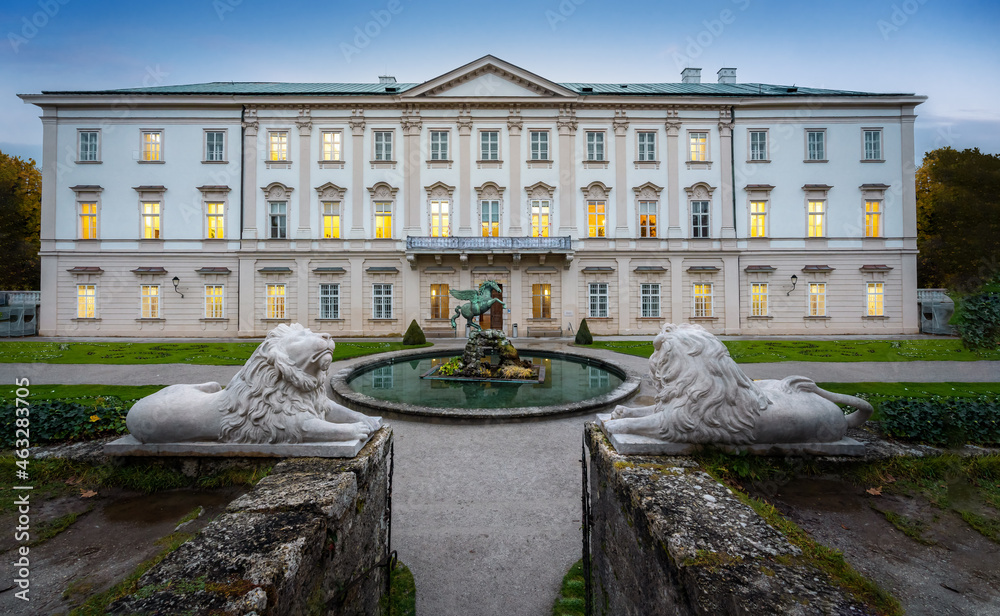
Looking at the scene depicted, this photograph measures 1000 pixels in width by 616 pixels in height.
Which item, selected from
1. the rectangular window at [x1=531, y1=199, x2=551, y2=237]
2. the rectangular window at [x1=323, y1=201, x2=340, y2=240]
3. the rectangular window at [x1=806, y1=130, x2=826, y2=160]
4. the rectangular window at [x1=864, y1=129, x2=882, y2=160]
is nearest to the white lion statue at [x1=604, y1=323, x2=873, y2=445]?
the rectangular window at [x1=531, y1=199, x2=551, y2=237]

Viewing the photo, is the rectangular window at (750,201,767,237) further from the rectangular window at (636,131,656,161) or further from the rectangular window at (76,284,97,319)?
the rectangular window at (76,284,97,319)

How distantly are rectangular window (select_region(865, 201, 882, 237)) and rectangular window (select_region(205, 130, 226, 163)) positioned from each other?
3757 cm

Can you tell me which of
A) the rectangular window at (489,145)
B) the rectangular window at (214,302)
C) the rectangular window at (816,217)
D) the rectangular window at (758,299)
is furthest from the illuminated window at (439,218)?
the rectangular window at (816,217)

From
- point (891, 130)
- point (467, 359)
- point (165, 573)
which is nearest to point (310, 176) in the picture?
point (467, 359)

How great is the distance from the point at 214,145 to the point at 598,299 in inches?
947

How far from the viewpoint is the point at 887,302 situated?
2408 cm

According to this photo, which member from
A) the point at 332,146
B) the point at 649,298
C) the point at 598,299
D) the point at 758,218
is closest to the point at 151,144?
the point at 332,146

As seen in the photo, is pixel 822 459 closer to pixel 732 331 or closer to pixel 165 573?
pixel 165 573

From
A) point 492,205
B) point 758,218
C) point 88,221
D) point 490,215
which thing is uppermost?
point 492,205

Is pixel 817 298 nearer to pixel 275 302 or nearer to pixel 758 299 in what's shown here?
pixel 758 299

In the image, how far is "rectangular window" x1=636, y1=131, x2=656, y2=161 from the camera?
24.7 meters

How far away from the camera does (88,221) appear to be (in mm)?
23906

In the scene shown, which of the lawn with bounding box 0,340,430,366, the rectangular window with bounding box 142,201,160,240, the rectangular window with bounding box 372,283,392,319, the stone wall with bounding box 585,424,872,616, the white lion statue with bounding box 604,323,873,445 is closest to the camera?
the stone wall with bounding box 585,424,872,616

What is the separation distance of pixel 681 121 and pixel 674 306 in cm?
1092
